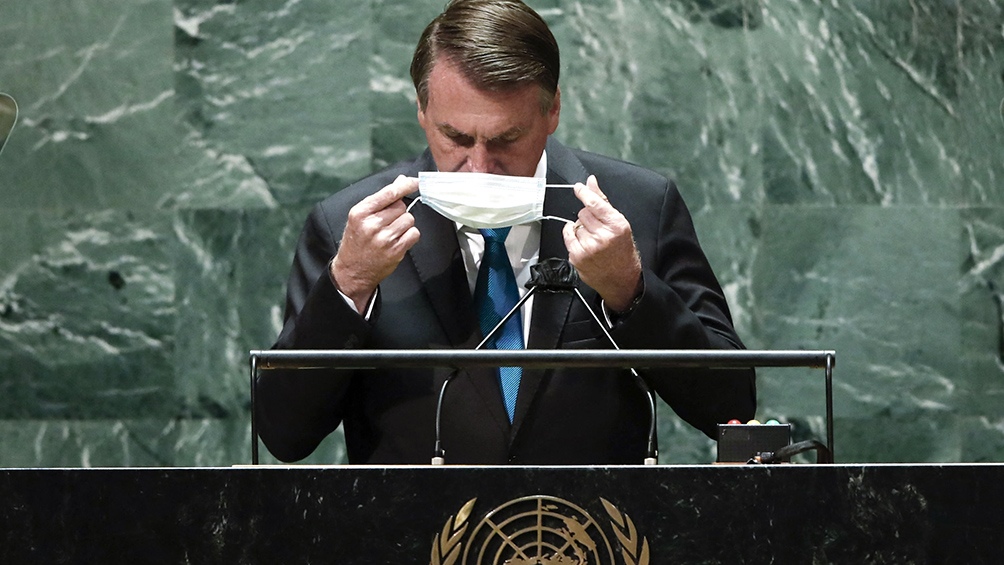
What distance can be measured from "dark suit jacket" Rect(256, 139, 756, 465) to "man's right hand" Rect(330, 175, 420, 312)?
3.8 inches

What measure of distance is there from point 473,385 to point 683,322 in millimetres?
493

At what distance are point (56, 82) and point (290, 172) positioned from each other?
0.93 metres

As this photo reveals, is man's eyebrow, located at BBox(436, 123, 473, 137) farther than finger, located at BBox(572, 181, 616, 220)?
Yes

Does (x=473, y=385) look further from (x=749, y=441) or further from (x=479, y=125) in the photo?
(x=749, y=441)

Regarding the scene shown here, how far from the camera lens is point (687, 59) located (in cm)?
530

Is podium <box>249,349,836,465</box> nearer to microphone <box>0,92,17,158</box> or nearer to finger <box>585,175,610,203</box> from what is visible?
finger <box>585,175,610,203</box>

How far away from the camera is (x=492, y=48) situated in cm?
321

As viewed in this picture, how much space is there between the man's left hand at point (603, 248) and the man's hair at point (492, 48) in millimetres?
399

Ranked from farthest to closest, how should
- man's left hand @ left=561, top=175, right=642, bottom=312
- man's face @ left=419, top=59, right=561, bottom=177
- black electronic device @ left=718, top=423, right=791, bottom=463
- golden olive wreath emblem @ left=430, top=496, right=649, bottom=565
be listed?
1. man's face @ left=419, top=59, right=561, bottom=177
2. man's left hand @ left=561, top=175, right=642, bottom=312
3. black electronic device @ left=718, top=423, right=791, bottom=463
4. golden olive wreath emblem @ left=430, top=496, right=649, bottom=565

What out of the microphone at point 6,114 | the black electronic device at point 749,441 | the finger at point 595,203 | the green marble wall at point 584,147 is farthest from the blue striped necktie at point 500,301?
the green marble wall at point 584,147

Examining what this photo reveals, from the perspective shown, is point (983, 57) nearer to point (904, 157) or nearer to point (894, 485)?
point (904, 157)

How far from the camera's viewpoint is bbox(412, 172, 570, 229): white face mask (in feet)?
10.1

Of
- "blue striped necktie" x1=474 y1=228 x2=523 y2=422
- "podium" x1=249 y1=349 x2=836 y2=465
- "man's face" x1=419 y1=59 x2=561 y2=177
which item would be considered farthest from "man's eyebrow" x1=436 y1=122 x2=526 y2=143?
"podium" x1=249 y1=349 x2=836 y2=465

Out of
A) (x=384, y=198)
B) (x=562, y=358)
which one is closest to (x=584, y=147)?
(x=384, y=198)
